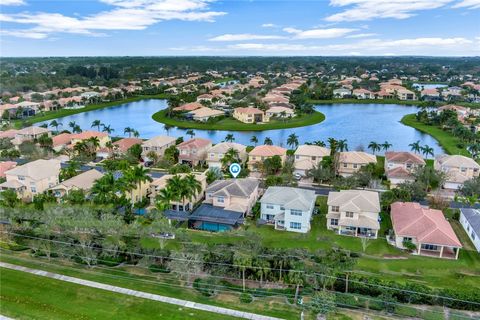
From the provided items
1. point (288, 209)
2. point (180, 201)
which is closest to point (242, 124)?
point (180, 201)

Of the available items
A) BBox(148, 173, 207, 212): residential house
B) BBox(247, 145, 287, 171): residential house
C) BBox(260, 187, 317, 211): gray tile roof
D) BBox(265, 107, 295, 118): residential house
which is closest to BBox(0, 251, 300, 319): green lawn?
BBox(148, 173, 207, 212): residential house

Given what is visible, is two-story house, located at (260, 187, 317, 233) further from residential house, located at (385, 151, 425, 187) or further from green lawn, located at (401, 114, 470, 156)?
green lawn, located at (401, 114, 470, 156)

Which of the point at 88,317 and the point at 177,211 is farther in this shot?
the point at 177,211

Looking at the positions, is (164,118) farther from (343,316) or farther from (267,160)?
(343,316)

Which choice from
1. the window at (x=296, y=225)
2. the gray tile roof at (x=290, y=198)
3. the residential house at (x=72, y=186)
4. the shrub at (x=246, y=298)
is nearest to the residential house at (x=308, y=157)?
the gray tile roof at (x=290, y=198)

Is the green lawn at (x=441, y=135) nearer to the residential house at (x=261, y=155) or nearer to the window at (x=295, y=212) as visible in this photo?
the residential house at (x=261, y=155)

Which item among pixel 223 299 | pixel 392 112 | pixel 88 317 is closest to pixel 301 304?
pixel 223 299
